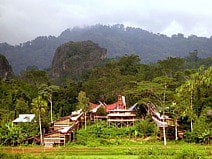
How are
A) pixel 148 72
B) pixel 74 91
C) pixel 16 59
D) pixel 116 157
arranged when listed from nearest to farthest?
pixel 116 157
pixel 74 91
pixel 148 72
pixel 16 59

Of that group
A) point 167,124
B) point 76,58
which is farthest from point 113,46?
point 167,124

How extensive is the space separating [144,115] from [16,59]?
114 m

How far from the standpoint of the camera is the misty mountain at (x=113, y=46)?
147 metres

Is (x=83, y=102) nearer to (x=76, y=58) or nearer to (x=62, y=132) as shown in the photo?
(x=62, y=132)

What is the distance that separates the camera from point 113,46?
14988cm

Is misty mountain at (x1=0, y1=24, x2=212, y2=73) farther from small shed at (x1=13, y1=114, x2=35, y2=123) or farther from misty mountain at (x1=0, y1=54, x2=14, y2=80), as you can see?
small shed at (x1=13, y1=114, x2=35, y2=123)

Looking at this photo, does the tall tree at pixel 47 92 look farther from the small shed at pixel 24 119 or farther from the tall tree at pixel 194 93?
the tall tree at pixel 194 93

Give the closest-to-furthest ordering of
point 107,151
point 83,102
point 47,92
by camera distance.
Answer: point 107,151, point 83,102, point 47,92

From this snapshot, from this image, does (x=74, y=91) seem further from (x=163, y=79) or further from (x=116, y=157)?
(x=116, y=157)

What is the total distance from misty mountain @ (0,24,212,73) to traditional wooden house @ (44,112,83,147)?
326 ft

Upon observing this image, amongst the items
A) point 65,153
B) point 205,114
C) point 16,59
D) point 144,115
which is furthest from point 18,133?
point 16,59

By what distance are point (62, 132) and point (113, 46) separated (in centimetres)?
11624

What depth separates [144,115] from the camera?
1658 inches

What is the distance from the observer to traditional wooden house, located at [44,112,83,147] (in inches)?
1387
